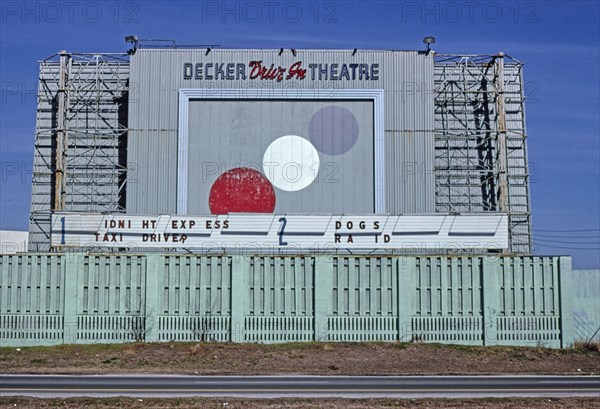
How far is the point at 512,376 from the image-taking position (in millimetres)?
27672

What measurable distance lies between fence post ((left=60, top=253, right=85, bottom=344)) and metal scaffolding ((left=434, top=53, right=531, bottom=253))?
2109 cm

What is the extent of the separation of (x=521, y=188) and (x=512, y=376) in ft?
74.2

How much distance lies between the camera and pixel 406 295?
116ft

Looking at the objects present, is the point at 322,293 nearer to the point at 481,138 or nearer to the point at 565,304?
the point at 565,304

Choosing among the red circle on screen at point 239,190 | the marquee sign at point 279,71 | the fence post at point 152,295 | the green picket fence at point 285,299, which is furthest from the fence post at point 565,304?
the fence post at point 152,295

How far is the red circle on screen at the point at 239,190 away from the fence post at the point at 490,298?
13988mm

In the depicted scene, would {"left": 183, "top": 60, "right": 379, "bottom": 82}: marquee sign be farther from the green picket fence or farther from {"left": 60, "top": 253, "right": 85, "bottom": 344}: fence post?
{"left": 60, "top": 253, "right": 85, "bottom": 344}: fence post

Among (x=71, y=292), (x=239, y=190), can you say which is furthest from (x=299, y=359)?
(x=239, y=190)

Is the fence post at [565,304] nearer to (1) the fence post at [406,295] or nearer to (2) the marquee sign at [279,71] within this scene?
(1) the fence post at [406,295]

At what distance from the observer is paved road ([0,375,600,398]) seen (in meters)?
22.2

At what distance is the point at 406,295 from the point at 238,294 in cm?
710

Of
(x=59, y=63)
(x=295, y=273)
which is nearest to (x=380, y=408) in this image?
(x=295, y=273)

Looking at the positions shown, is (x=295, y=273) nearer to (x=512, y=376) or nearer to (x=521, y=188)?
(x=512, y=376)

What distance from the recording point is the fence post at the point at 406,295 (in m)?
35.3
